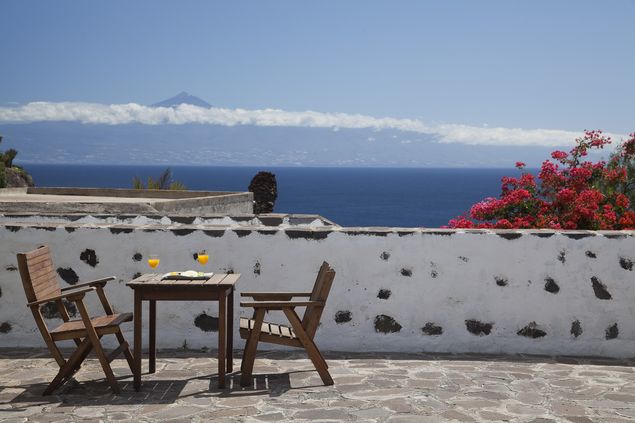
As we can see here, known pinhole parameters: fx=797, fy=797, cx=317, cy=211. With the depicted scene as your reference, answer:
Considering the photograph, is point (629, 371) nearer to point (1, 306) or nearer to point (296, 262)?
point (296, 262)

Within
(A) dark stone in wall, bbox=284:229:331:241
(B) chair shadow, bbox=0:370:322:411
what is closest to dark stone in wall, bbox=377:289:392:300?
(A) dark stone in wall, bbox=284:229:331:241

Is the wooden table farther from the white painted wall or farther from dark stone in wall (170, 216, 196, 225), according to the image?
dark stone in wall (170, 216, 196, 225)

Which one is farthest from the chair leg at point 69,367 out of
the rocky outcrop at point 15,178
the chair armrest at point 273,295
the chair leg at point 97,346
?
the rocky outcrop at point 15,178

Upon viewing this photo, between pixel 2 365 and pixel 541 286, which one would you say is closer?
pixel 2 365

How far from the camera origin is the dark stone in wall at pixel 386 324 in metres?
6.45

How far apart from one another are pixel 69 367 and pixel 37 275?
0.64m

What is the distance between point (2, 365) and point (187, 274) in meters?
1.61

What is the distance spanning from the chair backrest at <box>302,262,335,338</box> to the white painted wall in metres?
1.09

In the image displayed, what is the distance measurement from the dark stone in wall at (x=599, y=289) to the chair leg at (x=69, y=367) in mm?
3941

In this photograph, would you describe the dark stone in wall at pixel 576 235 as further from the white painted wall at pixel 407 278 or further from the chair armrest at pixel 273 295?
the chair armrest at pixel 273 295

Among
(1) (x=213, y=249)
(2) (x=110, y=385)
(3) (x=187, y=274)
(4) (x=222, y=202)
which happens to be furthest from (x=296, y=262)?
(4) (x=222, y=202)

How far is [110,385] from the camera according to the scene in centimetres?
510

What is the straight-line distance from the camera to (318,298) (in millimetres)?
5238

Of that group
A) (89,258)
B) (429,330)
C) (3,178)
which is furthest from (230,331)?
(3,178)
